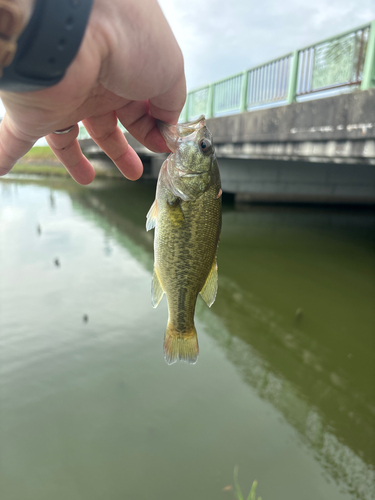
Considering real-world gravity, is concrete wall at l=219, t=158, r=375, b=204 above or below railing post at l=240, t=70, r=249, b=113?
below

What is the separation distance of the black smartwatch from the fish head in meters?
0.83

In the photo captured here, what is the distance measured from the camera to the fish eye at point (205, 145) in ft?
5.71

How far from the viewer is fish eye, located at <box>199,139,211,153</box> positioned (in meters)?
A: 1.74

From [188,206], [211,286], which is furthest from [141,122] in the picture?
[211,286]

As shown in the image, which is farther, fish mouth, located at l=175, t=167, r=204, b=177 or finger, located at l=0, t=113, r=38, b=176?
fish mouth, located at l=175, t=167, r=204, b=177

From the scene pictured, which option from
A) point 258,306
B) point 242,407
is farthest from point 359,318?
point 242,407

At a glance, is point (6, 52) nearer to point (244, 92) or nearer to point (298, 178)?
point (244, 92)

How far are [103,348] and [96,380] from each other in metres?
0.79

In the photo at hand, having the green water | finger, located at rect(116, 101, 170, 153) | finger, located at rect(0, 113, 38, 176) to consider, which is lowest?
the green water

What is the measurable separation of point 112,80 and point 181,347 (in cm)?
141

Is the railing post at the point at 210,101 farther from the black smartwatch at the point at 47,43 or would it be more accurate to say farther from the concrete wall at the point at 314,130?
the black smartwatch at the point at 47,43

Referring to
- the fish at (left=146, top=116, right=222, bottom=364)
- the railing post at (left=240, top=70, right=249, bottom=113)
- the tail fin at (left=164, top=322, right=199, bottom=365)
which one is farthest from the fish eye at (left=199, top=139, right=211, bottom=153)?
the railing post at (left=240, top=70, right=249, bottom=113)

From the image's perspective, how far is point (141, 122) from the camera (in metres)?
1.81

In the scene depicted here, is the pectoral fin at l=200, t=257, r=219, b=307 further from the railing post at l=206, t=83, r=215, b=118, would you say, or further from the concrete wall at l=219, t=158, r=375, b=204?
the concrete wall at l=219, t=158, r=375, b=204
